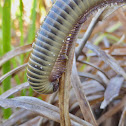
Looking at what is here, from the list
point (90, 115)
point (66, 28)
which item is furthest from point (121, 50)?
point (66, 28)

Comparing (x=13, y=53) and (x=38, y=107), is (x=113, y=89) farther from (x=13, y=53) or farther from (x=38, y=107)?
(x=13, y=53)

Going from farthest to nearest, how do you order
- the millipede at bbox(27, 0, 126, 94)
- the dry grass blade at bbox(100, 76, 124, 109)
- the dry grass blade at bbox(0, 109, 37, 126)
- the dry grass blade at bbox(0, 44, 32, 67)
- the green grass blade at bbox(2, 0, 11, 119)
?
the dry grass blade at bbox(0, 44, 32, 67), the green grass blade at bbox(2, 0, 11, 119), the dry grass blade at bbox(0, 109, 37, 126), the dry grass blade at bbox(100, 76, 124, 109), the millipede at bbox(27, 0, 126, 94)

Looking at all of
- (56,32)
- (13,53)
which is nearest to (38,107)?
(56,32)

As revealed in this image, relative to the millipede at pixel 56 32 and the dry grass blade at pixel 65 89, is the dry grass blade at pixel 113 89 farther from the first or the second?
the millipede at pixel 56 32

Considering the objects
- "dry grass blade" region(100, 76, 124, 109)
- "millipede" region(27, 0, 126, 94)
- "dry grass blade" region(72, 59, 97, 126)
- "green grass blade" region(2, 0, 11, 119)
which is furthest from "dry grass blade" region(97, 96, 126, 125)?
"green grass blade" region(2, 0, 11, 119)

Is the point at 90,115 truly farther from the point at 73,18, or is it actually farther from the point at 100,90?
the point at 73,18

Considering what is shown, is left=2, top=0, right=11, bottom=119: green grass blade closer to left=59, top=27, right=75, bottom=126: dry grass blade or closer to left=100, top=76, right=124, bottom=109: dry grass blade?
left=59, top=27, right=75, bottom=126: dry grass blade

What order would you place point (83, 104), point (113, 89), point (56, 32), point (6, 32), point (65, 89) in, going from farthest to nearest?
point (6, 32), point (113, 89), point (83, 104), point (65, 89), point (56, 32)

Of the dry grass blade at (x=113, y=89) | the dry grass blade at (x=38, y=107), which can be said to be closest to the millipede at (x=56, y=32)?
the dry grass blade at (x=38, y=107)
